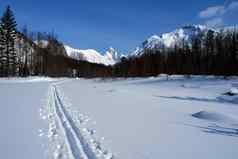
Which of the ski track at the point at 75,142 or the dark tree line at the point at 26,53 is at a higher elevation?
the dark tree line at the point at 26,53

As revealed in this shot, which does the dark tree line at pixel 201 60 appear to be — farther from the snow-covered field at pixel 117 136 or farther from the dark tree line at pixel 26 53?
the snow-covered field at pixel 117 136

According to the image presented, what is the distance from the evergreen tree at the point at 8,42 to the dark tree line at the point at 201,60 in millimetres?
40453

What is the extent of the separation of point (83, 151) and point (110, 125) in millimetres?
3250

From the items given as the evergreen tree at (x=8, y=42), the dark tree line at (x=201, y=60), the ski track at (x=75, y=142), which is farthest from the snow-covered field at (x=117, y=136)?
the dark tree line at (x=201, y=60)

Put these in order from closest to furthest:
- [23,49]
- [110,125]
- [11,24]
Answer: [110,125]
[11,24]
[23,49]

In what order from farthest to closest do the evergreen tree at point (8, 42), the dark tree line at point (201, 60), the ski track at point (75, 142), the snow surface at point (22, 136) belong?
the dark tree line at point (201, 60) < the evergreen tree at point (8, 42) < the snow surface at point (22, 136) < the ski track at point (75, 142)

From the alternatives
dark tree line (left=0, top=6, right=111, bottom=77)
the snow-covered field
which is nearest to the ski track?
the snow-covered field

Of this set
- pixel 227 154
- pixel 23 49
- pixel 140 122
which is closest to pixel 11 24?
pixel 23 49

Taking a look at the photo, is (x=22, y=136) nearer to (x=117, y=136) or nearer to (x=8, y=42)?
(x=117, y=136)

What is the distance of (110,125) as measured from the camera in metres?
9.12

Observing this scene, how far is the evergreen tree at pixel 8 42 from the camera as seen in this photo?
60.5 meters

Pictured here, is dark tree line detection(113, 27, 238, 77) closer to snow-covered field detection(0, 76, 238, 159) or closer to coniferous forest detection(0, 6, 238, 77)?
coniferous forest detection(0, 6, 238, 77)

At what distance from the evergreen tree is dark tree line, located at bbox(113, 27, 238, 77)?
133 ft

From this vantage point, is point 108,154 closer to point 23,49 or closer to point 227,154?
point 227,154
